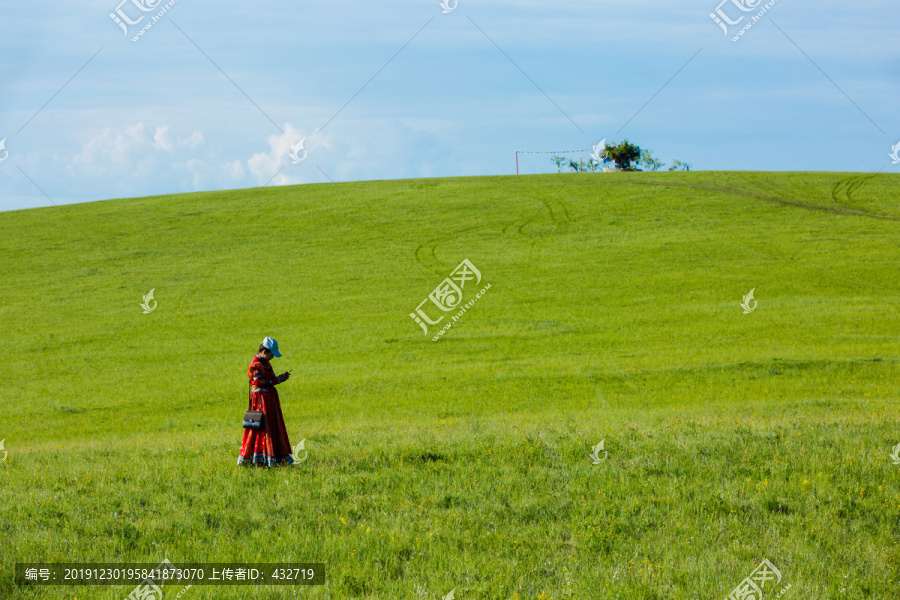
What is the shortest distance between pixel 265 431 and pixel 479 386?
1404 centimetres

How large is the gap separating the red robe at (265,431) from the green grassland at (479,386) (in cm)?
59

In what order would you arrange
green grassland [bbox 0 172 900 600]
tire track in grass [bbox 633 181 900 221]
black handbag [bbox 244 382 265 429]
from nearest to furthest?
green grassland [bbox 0 172 900 600] → black handbag [bbox 244 382 265 429] → tire track in grass [bbox 633 181 900 221]

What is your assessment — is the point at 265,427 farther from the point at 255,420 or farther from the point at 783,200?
the point at 783,200

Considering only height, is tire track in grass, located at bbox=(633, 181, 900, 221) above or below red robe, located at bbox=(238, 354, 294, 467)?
above

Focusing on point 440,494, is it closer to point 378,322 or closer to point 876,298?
point 378,322

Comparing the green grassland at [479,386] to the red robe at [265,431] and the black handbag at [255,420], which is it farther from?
the black handbag at [255,420]

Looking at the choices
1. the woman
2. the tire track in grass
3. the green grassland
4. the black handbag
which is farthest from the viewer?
the tire track in grass

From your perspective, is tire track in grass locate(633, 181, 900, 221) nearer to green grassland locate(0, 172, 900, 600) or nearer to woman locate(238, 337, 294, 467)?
green grassland locate(0, 172, 900, 600)

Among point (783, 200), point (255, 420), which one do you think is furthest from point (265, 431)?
point (783, 200)

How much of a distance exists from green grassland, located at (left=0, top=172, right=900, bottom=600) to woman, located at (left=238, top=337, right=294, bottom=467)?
0.60m

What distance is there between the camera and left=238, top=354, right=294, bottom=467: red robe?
12172mm

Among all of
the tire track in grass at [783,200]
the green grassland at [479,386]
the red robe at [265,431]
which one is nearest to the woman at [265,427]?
the red robe at [265,431]

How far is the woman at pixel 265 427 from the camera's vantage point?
39.9 ft

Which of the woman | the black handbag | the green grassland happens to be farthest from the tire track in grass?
the black handbag
